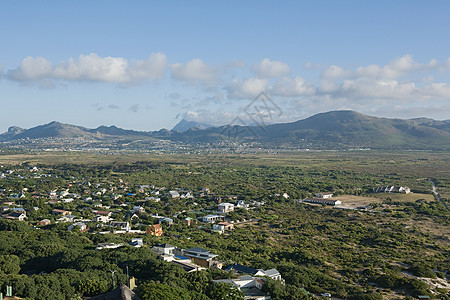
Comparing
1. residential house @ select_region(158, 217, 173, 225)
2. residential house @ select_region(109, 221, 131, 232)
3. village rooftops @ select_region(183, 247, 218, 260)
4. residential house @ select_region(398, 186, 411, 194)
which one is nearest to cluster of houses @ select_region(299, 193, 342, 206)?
residential house @ select_region(398, 186, 411, 194)

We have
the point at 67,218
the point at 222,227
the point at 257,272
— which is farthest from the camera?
the point at 67,218

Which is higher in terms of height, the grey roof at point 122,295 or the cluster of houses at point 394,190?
the grey roof at point 122,295

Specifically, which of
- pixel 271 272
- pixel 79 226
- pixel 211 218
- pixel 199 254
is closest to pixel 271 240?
pixel 211 218

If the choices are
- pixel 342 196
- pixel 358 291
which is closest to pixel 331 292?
pixel 358 291

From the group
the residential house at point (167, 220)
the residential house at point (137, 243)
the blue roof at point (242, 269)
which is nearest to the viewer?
the blue roof at point (242, 269)

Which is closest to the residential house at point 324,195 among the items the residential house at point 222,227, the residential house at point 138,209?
the residential house at point 222,227

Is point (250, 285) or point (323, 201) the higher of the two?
point (250, 285)

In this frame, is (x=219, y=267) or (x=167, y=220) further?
(x=167, y=220)

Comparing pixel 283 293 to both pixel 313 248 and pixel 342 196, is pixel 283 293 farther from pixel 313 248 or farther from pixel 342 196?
pixel 342 196

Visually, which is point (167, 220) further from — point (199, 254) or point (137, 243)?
point (199, 254)

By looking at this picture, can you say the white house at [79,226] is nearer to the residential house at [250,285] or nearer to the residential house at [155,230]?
the residential house at [155,230]

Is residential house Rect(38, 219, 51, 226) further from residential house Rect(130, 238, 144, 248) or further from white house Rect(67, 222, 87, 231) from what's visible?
residential house Rect(130, 238, 144, 248)
